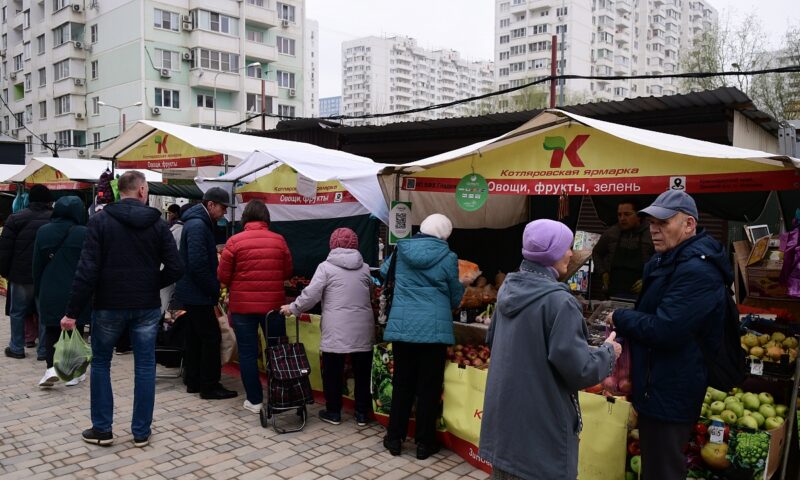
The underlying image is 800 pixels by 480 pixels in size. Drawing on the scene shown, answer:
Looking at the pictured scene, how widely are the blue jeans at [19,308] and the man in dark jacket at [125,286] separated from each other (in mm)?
3462

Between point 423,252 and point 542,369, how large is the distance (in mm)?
2125

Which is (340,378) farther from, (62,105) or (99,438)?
(62,105)

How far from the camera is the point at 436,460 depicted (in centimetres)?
471

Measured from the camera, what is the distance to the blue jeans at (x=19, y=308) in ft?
24.2

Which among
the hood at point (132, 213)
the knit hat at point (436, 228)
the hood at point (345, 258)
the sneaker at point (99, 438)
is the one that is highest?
the hood at point (132, 213)

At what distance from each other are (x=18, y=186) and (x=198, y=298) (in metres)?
11.0

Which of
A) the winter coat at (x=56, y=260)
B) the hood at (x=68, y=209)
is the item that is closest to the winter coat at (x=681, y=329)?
the winter coat at (x=56, y=260)

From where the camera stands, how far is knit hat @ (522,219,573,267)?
8.70 ft

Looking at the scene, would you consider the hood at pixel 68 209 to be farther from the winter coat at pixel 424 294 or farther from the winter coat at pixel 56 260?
the winter coat at pixel 424 294

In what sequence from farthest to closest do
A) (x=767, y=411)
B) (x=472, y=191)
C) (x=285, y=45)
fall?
(x=285, y=45) < (x=472, y=191) < (x=767, y=411)

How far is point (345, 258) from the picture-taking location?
17.2ft

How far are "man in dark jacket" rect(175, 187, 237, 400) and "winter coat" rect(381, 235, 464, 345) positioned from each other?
2.04 m

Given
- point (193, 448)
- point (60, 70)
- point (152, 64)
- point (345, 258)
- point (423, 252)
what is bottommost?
point (193, 448)

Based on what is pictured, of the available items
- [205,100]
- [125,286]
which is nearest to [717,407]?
[125,286]
